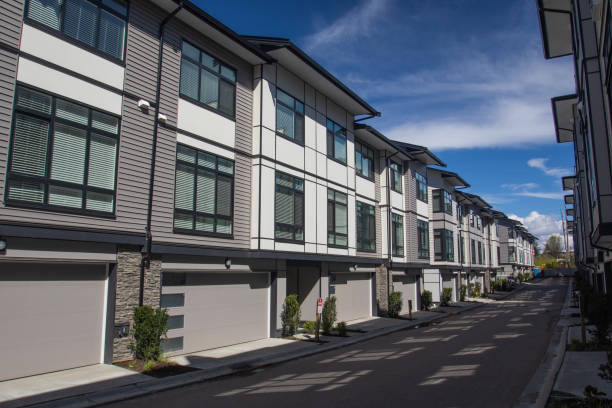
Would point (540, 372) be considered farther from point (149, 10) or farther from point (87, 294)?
point (149, 10)

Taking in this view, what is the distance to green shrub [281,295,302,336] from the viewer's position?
16750 millimetres

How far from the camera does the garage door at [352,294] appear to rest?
71.1 feet

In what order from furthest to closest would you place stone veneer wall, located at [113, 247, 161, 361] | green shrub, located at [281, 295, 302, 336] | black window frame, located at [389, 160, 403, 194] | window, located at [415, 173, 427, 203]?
1. window, located at [415, 173, 427, 203]
2. black window frame, located at [389, 160, 403, 194]
3. green shrub, located at [281, 295, 302, 336]
4. stone veneer wall, located at [113, 247, 161, 361]

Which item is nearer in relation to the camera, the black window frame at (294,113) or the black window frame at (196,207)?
the black window frame at (196,207)

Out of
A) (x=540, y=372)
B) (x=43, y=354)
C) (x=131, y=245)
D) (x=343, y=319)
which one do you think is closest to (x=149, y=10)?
(x=131, y=245)

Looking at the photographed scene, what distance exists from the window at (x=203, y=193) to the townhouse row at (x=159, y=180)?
5 cm

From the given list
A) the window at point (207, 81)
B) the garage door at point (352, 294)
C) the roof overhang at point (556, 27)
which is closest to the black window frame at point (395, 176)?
the garage door at point (352, 294)

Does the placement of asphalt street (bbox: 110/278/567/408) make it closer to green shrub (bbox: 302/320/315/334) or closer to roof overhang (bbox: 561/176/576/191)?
green shrub (bbox: 302/320/315/334)

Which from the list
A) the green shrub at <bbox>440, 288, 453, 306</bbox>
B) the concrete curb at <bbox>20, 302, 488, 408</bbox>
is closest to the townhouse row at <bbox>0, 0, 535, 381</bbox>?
the concrete curb at <bbox>20, 302, 488, 408</bbox>

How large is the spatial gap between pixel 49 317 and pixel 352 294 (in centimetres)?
1528

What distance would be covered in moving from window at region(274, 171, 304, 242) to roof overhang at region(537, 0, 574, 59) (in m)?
10.3

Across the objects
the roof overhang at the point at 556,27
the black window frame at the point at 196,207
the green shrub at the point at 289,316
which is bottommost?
the green shrub at the point at 289,316

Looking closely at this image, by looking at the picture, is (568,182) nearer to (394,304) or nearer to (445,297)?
(445,297)

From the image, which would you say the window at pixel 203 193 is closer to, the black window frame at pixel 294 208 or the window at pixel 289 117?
the black window frame at pixel 294 208
